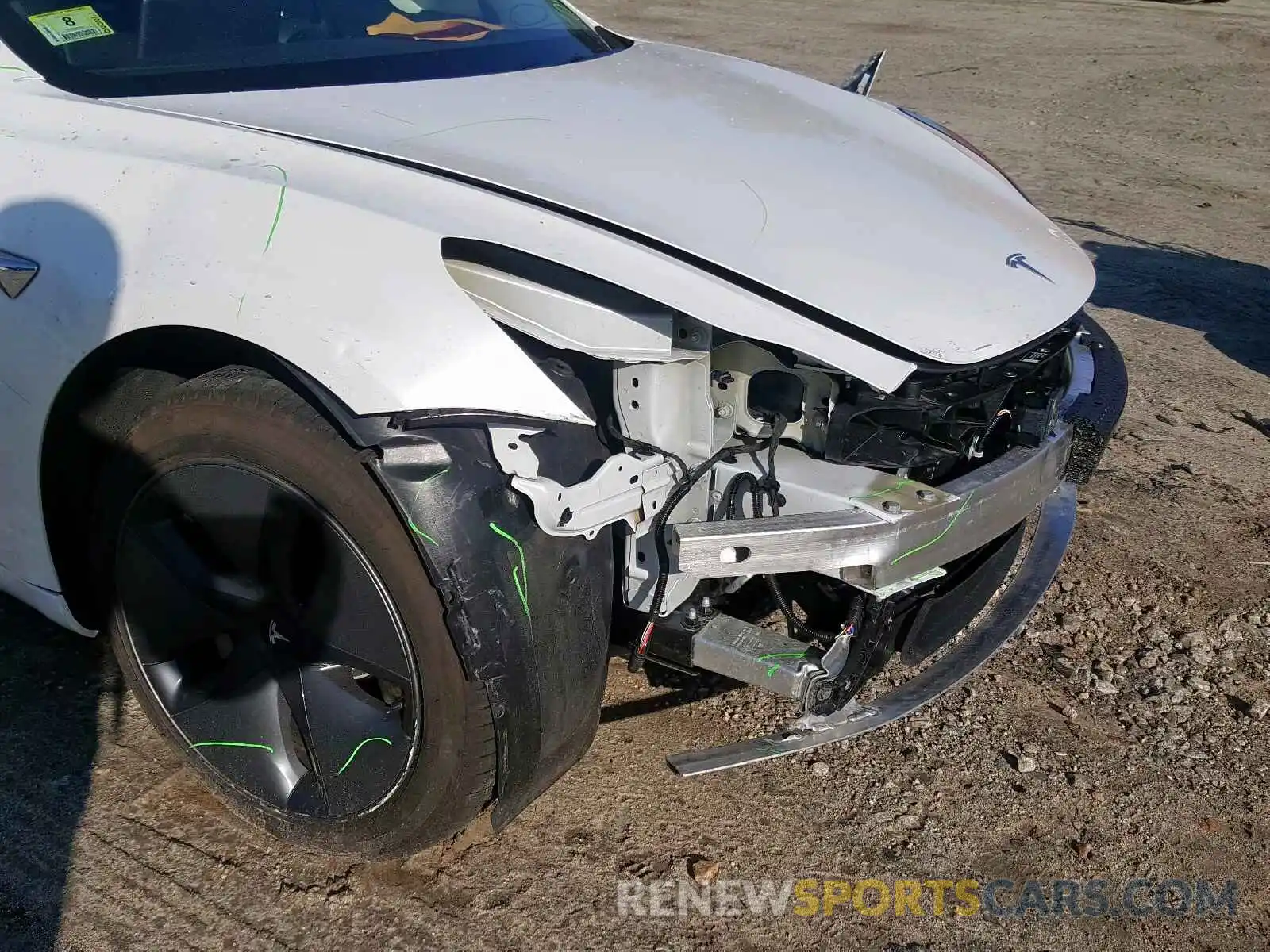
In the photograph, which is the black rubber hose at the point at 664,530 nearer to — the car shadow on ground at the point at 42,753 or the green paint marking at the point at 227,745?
the green paint marking at the point at 227,745

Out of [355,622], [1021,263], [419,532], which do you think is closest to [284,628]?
[355,622]

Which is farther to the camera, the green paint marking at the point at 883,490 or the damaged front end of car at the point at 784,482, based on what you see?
the green paint marking at the point at 883,490

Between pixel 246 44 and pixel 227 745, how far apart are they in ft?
4.98

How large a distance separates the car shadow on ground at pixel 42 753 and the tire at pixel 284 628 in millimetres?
277

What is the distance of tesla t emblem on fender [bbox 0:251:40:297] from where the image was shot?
2.12 m

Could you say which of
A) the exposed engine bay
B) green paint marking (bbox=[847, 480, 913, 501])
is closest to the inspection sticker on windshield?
the exposed engine bay

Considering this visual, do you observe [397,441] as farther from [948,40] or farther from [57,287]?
[948,40]

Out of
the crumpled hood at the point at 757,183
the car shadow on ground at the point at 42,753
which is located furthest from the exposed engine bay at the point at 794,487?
the car shadow on ground at the point at 42,753

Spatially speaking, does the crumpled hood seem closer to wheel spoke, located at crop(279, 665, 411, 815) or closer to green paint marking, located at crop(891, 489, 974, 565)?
green paint marking, located at crop(891, 489, 974, 565)

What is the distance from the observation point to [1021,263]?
7.50 ft

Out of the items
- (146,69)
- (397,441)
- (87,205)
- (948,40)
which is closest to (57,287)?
(87,205)

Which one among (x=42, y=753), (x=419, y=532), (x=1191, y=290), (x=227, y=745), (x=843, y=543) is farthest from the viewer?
(x=1191, y=290)

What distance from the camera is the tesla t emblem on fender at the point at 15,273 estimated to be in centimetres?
212

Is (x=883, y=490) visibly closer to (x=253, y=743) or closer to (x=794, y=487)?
(x=794, y=487)
